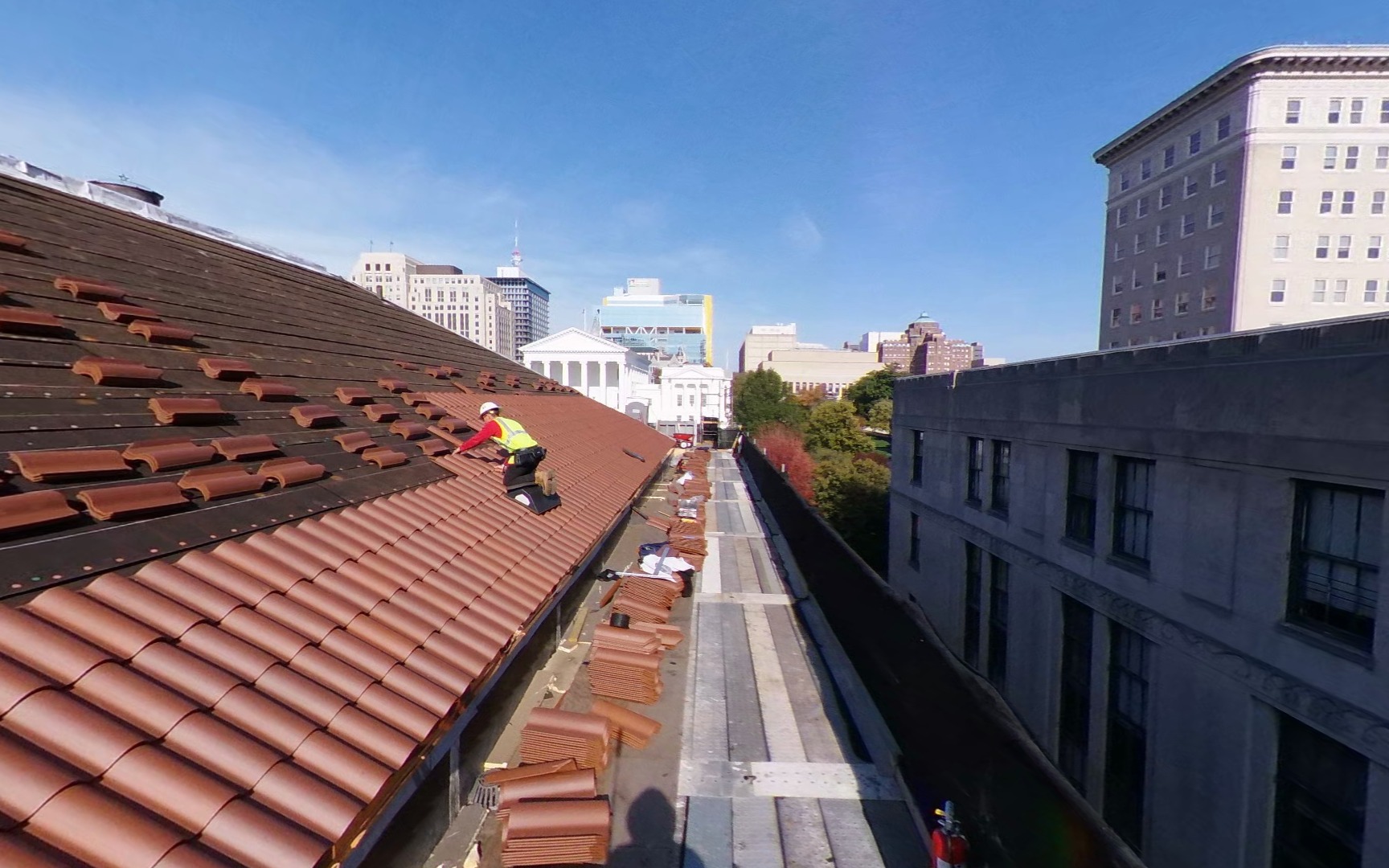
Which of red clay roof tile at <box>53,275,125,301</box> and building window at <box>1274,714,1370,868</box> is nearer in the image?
Answer: red clay roof tile at <box>53,275,125,301</box>

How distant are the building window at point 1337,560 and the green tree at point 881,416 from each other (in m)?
75.0

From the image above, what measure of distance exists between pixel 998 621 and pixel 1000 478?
3.66 metres

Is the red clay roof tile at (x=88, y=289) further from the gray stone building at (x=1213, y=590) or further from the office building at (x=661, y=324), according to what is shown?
the office building at (x=661, y=324)

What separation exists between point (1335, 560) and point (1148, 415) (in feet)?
11.5

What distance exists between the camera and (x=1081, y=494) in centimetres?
1227

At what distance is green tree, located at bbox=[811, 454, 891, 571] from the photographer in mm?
30266

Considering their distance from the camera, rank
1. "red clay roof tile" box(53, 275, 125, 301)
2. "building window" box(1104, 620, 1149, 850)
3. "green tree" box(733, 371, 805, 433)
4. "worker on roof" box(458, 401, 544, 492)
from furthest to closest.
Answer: "green tree" box(733, 371, 805, 433)
"building window" box(1104, 620, 1149, 850)
"worker on roof" box(458, 401, 544, 492)
"red clay roof tile" box(53, 275, 125, 301)

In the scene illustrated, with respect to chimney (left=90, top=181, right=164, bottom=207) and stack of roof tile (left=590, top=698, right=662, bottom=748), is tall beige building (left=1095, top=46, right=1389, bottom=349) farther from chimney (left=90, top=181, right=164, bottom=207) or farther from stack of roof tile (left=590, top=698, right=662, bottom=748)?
chimney (left=90, top=181, right=164, bottom=207)

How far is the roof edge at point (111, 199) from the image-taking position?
28.2ft

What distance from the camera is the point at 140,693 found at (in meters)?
2.93

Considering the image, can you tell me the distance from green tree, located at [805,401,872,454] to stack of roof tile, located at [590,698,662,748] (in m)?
45.4

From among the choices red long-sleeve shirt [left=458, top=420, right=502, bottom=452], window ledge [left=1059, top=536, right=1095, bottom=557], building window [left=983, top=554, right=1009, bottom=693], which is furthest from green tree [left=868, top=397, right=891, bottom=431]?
red long-sleeve shirt [left=458, top=420, right=502, bottom=452]

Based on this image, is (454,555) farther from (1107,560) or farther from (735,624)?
(1107,560)

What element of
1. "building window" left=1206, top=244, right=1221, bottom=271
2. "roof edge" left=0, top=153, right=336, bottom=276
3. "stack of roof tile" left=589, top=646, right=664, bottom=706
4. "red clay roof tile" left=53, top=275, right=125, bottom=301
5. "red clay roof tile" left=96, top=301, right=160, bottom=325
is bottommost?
"stack of roof tile" left=589, top=646, right=664, bottom=706
